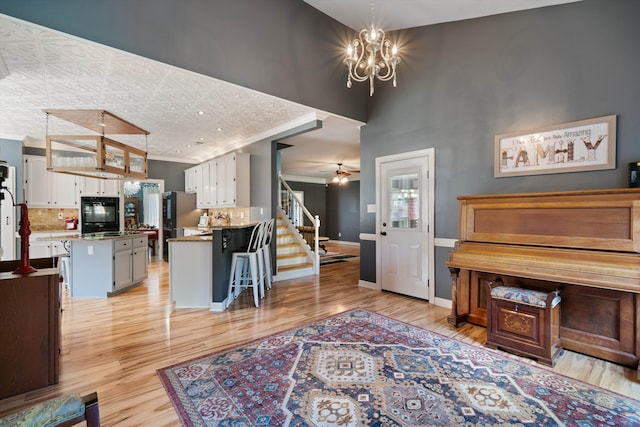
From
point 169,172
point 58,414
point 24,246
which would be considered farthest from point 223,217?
point 58,414

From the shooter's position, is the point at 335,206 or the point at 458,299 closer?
the point at 458,299

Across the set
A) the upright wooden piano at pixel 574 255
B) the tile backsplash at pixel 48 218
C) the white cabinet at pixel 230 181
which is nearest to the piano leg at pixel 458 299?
the upright wooden piano at pixel 574 255

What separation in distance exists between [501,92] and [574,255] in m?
2.04

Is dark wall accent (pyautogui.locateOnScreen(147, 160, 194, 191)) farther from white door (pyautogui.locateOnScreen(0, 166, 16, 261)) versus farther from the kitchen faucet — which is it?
white door (pyautogui.locateOnScreen(0, 166, 16, 261))

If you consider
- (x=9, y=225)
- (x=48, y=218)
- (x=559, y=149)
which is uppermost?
(x=559, y=149)

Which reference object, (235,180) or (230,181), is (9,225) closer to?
(230,181)

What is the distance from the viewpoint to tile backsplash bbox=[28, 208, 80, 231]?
585cm

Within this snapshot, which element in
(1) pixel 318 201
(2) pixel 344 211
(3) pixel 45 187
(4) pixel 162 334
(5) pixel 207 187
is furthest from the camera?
(1) pixel 318 201

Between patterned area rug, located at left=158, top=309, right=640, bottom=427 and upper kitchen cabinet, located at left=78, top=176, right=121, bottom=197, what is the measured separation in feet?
18.0

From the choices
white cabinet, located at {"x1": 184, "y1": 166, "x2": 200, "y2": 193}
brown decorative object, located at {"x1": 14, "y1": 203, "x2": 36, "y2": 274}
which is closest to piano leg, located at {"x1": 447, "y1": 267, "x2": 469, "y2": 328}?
brown decorative object, located at {"x1": 14, "y1": 203, "x2": 36, "y2": 274}

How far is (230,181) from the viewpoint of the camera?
5.75 meters

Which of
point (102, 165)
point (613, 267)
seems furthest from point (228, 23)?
point (613, 267)

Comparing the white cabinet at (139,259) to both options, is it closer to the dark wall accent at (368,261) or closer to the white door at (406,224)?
the dark wall accent at (368,261)

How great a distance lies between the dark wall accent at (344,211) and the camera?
1116 centimetres
